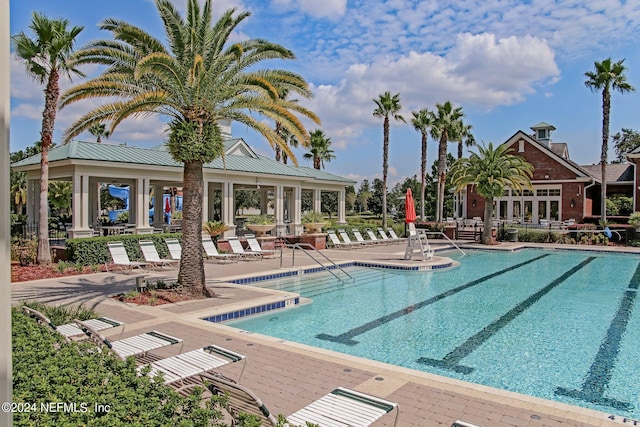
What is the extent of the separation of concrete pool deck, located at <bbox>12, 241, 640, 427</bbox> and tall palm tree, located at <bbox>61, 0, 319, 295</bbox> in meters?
1.75

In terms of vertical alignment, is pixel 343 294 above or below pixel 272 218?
below

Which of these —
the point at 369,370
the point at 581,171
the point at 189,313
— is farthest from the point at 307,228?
the point at 581,171

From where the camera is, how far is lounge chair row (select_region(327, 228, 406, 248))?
23.4 m

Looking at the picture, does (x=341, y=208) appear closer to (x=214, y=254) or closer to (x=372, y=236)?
(x=372, y=236)

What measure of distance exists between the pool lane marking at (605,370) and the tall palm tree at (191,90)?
23.4 feet

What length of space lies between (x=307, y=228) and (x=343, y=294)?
1193 cm

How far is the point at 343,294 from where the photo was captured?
41.1 feet

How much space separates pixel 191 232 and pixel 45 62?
8720 millimetres

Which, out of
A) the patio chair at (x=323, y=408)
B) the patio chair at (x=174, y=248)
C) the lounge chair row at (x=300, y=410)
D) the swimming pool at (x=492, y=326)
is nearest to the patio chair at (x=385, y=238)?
the swimming pool at (x=492, y=326)

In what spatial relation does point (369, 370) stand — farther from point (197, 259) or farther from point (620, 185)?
point (620, 185)

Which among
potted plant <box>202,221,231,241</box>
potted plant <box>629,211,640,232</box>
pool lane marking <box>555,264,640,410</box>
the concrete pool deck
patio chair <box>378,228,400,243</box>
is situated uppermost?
potted plant <box>629,211,640,232</box>

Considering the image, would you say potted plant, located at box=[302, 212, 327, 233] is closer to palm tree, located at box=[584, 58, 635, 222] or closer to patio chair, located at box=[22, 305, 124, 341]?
patio chair, located at box=[22, 305, 124, 341]

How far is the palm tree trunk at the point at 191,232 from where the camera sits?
10.4 meters

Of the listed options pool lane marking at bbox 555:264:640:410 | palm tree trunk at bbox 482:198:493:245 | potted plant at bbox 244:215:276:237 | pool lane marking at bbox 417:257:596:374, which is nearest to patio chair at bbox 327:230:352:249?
potted plant at bbox 244:215:276:237
